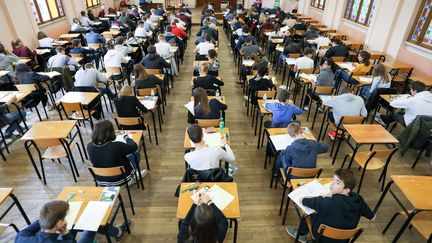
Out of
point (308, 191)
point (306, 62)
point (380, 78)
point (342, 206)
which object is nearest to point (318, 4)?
point (306, 62)

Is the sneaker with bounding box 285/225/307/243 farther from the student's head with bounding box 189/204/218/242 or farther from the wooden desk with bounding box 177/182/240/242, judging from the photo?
the student's head with bounding box 189/204/218/242

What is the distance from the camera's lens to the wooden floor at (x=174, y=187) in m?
3.19

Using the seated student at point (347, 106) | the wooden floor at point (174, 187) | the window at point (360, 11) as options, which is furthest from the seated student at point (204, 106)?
the window at point (360, 11)

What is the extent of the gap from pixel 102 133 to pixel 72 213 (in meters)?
0.90

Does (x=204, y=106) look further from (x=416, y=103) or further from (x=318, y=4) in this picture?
(x=318, y=4)

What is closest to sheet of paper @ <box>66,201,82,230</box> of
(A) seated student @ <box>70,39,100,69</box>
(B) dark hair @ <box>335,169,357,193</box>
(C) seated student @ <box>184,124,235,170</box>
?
(C) seated student @ <box>184,124,235,170</box>

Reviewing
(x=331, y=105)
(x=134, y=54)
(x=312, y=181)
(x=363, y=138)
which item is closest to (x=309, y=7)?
(x=134, y=54)

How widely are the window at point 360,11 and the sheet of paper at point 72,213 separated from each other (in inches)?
397

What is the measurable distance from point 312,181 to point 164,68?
16.5 ft

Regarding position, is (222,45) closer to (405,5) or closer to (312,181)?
(405,5)

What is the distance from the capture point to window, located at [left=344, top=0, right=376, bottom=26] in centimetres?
868

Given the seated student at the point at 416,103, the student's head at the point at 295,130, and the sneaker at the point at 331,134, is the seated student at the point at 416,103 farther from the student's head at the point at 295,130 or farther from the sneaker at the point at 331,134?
the student's head at the point at 295,130

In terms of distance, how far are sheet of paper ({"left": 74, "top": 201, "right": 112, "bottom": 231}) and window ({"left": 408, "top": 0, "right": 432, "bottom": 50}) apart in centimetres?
784

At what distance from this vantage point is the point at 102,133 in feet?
9.46
